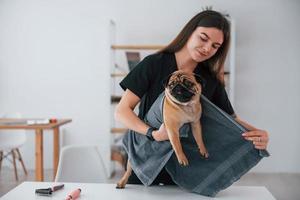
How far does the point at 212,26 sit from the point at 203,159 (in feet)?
1.82

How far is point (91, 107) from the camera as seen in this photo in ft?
14.0

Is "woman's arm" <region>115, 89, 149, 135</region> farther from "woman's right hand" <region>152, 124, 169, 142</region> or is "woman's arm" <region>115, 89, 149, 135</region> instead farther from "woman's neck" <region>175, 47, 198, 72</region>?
"woman's neck" <region>175, 47, 198, 72</region>

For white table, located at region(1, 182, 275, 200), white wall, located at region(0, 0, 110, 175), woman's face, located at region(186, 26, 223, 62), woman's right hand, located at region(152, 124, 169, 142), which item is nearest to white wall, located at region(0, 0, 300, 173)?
white wall, located at region(0, 0, 110, 175)

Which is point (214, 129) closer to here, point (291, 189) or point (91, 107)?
point (291, 189)

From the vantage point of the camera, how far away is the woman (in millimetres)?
1210

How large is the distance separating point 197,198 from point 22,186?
81 centimetres

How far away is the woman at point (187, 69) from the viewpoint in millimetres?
1210

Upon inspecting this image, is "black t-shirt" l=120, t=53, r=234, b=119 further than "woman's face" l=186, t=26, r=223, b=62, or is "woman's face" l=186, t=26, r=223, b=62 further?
"black t-shirt" l=120, t=53, r=234, b=119

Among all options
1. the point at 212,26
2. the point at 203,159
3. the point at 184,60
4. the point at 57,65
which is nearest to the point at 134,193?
the point at 203,159

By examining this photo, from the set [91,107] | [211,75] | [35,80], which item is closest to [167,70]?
[211,75]

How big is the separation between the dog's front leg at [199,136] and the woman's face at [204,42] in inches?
11.0

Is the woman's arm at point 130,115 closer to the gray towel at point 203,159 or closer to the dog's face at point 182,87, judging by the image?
the gray towel at point 203,159

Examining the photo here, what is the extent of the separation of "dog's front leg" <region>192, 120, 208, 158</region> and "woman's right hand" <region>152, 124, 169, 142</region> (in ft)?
0.40

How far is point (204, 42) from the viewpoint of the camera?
3.97 ft
